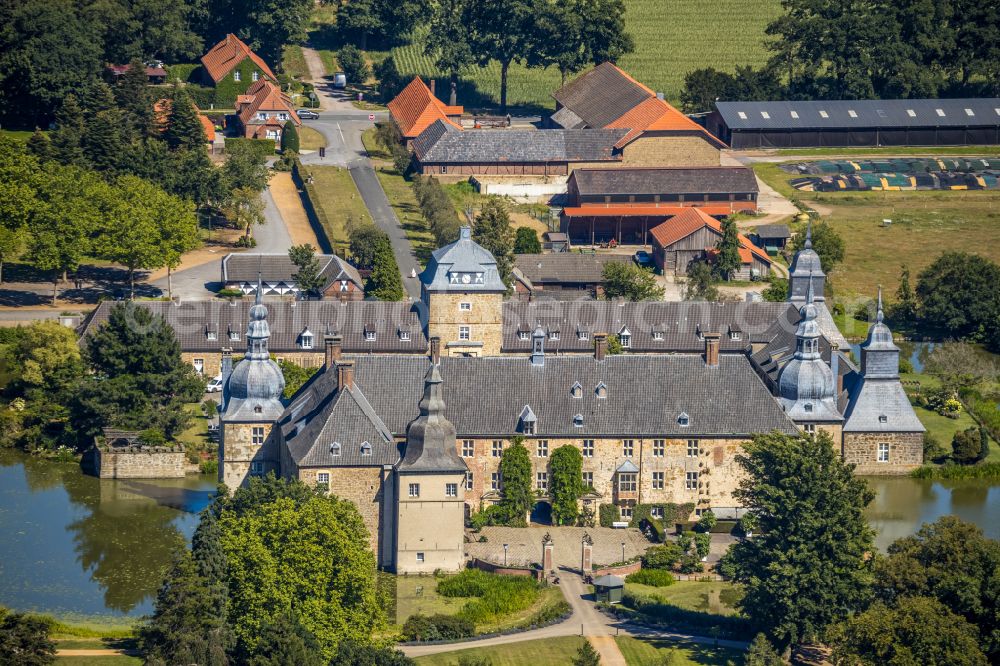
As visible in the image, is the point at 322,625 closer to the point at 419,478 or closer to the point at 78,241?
the point at 419,478

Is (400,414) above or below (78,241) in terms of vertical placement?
below

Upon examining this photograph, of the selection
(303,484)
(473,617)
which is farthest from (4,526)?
(473,617)

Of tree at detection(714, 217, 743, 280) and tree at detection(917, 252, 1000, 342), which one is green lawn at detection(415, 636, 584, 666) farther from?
tree at detection(714, 217, 743, 280)

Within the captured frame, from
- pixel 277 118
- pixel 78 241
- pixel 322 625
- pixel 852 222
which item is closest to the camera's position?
pixel 322 625

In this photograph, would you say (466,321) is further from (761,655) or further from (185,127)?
(185,127)

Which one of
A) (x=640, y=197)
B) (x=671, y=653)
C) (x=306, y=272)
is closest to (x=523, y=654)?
(x=671, y=653)

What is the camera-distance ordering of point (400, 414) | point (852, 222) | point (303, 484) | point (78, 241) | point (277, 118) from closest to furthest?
point (303, 484), point (400, 414), point (78, 241), point (852, 222), point (277, 118)
